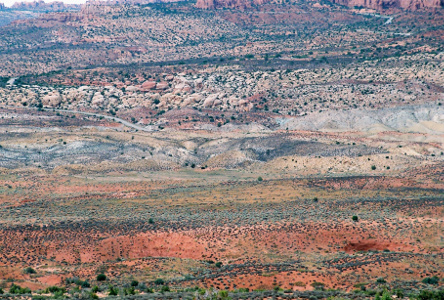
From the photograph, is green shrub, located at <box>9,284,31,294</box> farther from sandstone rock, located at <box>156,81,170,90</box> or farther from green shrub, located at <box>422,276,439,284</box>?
sandstone rock, located at <box>156,81,170,90</box>

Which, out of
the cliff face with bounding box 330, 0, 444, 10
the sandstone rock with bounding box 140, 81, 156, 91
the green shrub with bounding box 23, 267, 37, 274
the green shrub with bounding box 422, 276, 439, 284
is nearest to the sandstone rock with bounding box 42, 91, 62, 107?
the sandstone rock with bounding box 140, 81, 156, 91

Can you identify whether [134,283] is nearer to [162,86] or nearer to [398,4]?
[162,86]

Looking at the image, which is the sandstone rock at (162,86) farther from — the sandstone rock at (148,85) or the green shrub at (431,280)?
the green shrub at (431,280)

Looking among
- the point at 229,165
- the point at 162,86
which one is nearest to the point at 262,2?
the point at 162,86

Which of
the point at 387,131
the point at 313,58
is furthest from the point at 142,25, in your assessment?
the point at 387,131

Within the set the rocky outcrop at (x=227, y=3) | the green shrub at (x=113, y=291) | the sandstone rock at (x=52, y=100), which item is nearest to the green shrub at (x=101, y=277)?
the green shrub at (x=113, y=291)

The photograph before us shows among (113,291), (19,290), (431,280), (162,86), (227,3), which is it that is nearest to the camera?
(19,290)
